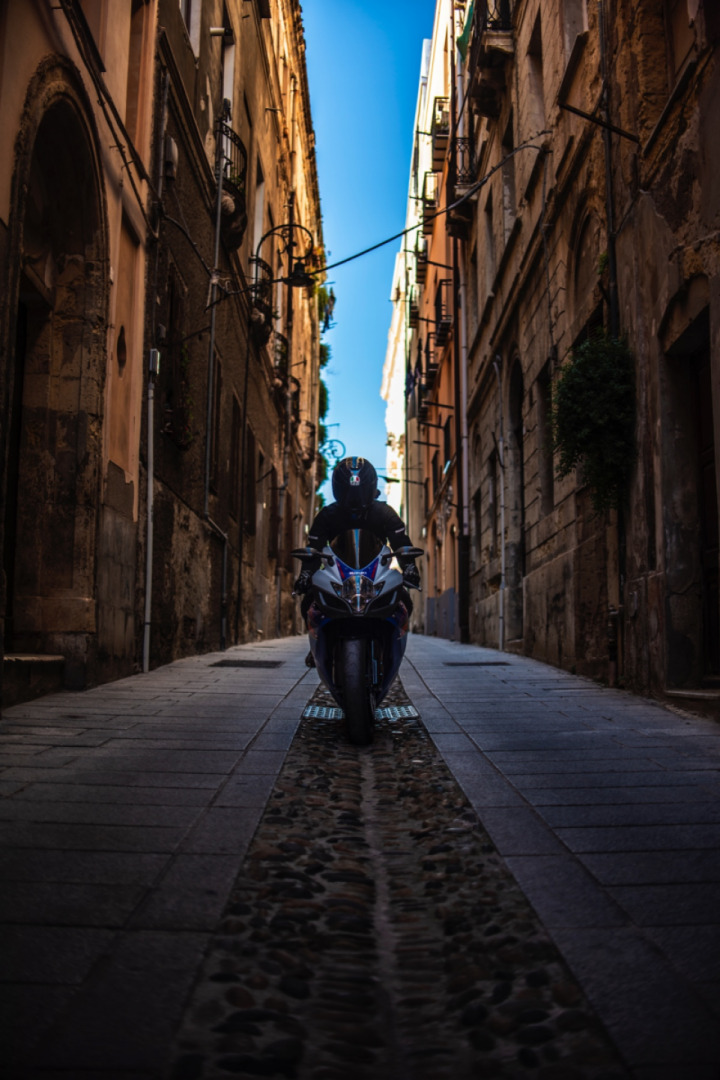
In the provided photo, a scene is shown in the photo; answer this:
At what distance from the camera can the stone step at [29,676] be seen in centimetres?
652

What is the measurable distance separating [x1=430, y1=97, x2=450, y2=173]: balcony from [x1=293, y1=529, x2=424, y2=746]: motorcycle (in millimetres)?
23243

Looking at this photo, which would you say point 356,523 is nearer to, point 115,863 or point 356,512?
point 356,512

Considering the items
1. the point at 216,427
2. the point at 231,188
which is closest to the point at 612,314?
the point at 216,427

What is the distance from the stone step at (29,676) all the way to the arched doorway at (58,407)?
8.2 inches

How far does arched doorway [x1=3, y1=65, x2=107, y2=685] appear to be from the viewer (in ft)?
25.3

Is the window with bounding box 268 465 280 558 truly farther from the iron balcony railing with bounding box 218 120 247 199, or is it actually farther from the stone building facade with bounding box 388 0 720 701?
the iron balcony railing with bounding box 218 120 247 199

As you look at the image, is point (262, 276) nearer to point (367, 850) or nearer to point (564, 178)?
point (564, 178)

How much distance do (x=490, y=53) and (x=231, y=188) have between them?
442cm

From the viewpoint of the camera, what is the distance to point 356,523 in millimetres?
6555

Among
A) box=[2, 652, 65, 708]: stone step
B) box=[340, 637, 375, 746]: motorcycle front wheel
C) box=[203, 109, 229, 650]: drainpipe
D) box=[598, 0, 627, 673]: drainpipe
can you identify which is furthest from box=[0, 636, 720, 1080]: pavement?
box=[203, 109, 229, 650]: drainpipe

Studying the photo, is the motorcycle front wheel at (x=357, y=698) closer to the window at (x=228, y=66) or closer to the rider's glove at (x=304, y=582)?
the rider's glove at (x=304, y=582)

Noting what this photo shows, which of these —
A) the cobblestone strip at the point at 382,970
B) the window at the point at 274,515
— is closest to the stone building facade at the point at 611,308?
the cobblestone strip at the point at 382,970

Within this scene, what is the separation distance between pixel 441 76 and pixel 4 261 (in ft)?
97.2

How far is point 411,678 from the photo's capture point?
379 inches
